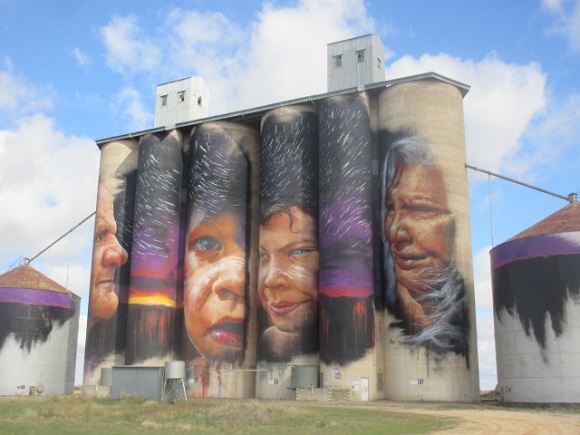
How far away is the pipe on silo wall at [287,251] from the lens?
57.8m

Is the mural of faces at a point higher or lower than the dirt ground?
higher

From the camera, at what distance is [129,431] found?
96.1 ft

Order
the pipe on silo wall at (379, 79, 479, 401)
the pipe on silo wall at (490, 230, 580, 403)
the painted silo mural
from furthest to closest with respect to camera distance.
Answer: the painted silo mural
the pipe on silo wall at (379, 79, 479, 401)
the pipe on silo wall at (490, 230, 580, 403)

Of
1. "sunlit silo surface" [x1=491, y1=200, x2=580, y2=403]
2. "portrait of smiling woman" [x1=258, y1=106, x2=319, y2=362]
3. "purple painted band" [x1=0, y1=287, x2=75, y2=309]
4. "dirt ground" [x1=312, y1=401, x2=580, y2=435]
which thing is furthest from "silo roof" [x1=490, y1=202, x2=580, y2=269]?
"purple painted band" [x1=0, y1=287, x2=75, y2=309]

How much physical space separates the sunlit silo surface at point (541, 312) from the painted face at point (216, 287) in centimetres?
2464

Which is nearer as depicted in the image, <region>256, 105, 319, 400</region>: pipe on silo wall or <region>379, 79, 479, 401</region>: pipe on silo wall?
<region>379, 79, 479, 401</region>: pipe on silo wall

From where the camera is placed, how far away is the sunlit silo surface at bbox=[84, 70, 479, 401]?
54125mm

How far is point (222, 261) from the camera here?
63.9 m

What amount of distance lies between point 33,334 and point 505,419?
48346 mm

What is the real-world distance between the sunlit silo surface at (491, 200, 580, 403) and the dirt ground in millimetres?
2452

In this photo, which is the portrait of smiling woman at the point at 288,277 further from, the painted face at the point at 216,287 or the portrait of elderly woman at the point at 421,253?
the portrait of elderly woman at the point at 421,253

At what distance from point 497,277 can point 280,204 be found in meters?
20.9

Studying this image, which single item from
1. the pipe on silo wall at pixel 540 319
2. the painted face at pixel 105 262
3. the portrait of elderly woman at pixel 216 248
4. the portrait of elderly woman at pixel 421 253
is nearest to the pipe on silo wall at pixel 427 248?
the portrait of elderly woman at pixel 421 253

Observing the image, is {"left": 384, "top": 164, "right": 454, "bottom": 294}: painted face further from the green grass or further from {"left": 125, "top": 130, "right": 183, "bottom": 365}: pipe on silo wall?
{"left": 125, "top": 130, "right": 183, "bottom": 365}: pipe on silo wall
